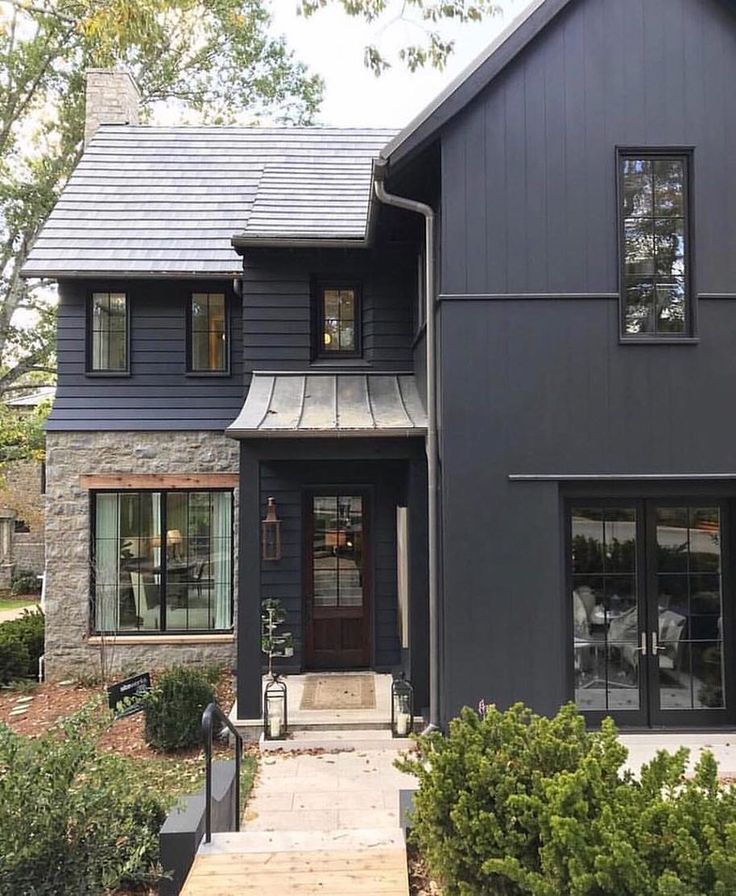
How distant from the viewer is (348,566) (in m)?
9.50

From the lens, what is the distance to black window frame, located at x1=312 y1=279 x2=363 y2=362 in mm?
9555

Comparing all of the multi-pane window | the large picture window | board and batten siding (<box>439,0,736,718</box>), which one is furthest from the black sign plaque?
the multi-pane window

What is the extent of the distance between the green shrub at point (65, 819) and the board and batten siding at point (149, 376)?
6285 millimetres

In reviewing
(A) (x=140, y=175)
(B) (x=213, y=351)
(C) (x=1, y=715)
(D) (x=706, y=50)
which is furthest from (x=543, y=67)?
(C) (x=1, y=715)

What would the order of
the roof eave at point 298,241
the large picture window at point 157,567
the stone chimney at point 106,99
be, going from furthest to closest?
the stone chimney at point 106,99 → the large picture window at point 157,567 → the roof eave at point 298,241

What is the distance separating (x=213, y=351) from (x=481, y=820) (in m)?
8.02

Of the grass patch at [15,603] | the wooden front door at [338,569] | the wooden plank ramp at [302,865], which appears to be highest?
the wooden front door at [338,569]

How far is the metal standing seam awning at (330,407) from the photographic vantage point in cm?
748

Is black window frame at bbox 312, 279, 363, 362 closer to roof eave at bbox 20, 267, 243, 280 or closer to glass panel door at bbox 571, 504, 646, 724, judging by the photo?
roof eave at bbox 20, 267, 243, 280

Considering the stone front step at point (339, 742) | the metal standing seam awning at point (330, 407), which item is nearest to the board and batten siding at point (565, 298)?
the metal standing seam awning at point (330, 407)

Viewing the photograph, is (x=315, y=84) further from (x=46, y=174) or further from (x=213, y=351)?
→ (x=213, y=351)

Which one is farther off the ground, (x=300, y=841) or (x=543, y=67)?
(x=543, y=67)

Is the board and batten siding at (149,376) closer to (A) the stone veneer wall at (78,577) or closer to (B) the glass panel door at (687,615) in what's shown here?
(A) the stone veneer wall at (78,577)

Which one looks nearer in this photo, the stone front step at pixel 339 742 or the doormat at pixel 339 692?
the stone front step at pixel 339 742
